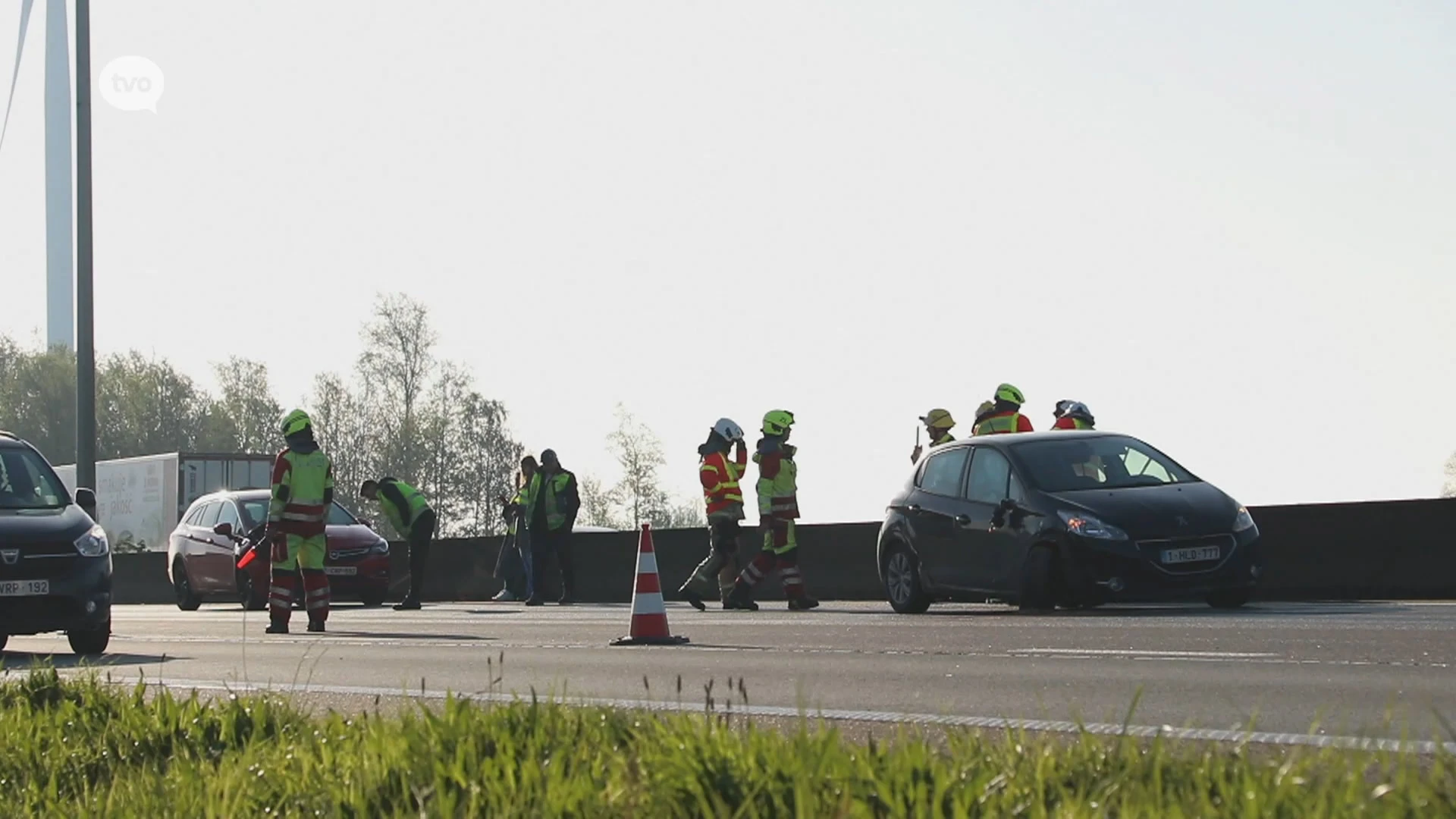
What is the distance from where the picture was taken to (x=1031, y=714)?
351 inches

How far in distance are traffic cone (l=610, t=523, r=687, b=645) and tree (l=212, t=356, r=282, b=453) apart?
4383 inches

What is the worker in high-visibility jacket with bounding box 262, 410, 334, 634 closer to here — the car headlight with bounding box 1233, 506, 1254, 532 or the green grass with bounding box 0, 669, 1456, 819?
the car headlight with bounding box 1233, 506, 1254, 532

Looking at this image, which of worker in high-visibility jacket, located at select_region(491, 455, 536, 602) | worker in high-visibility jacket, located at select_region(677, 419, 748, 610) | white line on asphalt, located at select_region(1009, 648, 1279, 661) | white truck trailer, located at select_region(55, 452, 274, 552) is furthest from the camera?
white truck trailer, located at select_region(55, 452, 274, 552)

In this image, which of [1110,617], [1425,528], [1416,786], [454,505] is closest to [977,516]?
[1110,617]

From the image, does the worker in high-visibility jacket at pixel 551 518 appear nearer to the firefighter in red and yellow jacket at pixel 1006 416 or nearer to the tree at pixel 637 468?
the firefighter in red and yellow jacket at pixel 1006 416

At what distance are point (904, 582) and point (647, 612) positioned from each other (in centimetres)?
469

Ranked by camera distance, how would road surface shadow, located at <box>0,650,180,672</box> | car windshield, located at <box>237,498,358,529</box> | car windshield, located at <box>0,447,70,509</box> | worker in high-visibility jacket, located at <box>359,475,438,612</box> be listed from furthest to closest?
car windshield, located at <box>237,498,358,529</box> < worker in high-visibility jacket, located at <box>359,475,438,612</box> < car windshield, located at <box>0,447,70,509</box> < road surface shadow, located at <box>0,650,180,672</box>

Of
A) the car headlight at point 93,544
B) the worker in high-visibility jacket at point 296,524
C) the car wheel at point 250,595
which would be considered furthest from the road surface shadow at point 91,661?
the car wheel at point 250,595

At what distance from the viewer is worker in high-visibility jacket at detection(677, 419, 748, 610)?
2234 centimetres

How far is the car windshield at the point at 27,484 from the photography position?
18031 millimetres

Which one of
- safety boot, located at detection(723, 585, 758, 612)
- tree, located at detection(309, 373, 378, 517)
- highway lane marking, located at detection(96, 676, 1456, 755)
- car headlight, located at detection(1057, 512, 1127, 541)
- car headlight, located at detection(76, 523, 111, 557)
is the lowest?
highway lane marking, located at detection(96, 676, 1456, 755)

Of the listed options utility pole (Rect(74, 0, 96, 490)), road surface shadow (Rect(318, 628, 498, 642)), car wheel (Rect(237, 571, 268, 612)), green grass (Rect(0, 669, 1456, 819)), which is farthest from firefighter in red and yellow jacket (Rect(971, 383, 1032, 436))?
utility pole (Rect(74, 0, 96, 490))

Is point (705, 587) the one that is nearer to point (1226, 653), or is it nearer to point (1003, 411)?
point (1003, 411)

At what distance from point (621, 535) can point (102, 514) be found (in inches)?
940
